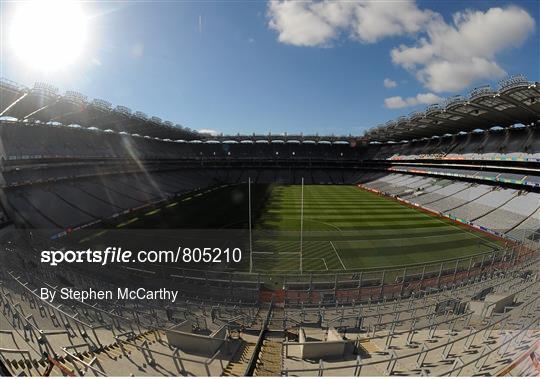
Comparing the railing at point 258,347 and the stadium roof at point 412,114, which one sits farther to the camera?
the stadium roof at point 412,114

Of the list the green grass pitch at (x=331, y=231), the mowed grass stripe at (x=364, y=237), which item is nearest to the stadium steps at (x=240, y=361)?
the green grass pitch at (x=331, y=231)

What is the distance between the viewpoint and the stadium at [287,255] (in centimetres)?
785

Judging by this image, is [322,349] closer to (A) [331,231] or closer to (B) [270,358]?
(B) [270,358]

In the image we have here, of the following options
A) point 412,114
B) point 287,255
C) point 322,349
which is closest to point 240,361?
point 322,349

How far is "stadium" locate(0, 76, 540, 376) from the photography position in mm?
7848

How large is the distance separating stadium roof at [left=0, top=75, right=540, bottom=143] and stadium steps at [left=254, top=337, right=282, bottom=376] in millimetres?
30313

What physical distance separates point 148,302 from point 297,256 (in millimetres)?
10646

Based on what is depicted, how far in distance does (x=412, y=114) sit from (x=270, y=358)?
161ft

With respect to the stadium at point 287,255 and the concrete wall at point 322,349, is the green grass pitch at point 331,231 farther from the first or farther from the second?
the concrete wall at point 322,349

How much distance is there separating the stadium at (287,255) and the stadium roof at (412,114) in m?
0.23

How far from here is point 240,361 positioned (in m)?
Result: 8.24

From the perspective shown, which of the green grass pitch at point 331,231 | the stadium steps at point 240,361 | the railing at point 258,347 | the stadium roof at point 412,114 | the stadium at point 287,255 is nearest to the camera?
the railing at point 258,347

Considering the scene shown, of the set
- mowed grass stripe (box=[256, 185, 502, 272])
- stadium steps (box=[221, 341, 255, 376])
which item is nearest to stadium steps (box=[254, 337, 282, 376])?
stadium steps (box=[221, 341, 255, 376])

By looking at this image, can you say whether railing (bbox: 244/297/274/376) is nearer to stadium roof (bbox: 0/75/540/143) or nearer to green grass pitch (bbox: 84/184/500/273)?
green grass pitch (bbox: 84/184/500/273)
